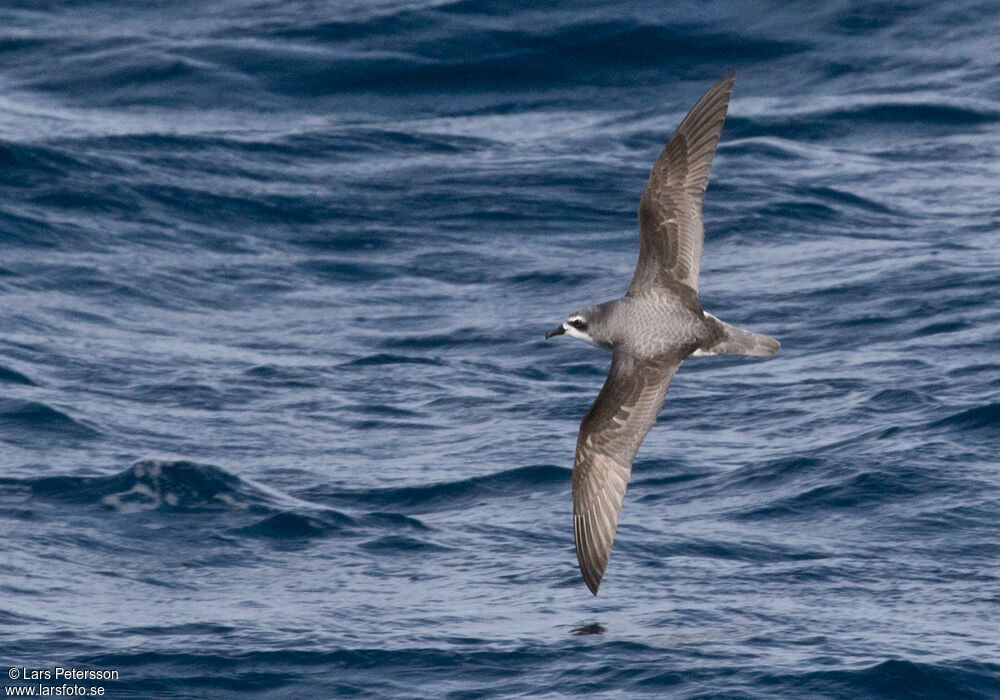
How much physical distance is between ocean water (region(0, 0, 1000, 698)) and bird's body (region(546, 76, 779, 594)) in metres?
1.28

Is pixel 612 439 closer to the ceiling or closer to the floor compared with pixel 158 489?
closer to the ceiling

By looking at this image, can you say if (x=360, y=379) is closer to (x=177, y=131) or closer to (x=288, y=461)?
(x=288, y=461)

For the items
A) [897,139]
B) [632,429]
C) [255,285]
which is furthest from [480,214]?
[632,429]

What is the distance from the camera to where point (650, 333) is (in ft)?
34.4

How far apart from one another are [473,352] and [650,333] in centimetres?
682

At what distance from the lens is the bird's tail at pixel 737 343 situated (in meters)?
10.5

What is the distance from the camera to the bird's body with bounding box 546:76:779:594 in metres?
10.5

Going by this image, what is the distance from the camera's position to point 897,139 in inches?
890

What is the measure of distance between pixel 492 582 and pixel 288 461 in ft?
9.97

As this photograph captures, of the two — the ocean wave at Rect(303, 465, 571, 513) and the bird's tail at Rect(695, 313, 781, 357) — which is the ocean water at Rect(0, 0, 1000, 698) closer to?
the ocean wave at Rect(303, 465, 571, 513)

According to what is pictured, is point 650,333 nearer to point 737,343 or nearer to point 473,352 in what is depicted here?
point 737,343

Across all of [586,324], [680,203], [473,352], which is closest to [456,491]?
[473,352]

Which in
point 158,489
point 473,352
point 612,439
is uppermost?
point 612,439

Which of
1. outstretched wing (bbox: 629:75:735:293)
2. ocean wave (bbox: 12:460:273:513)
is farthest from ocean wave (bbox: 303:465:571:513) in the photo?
outstretched wing (bbox: 629:75:735:293)
